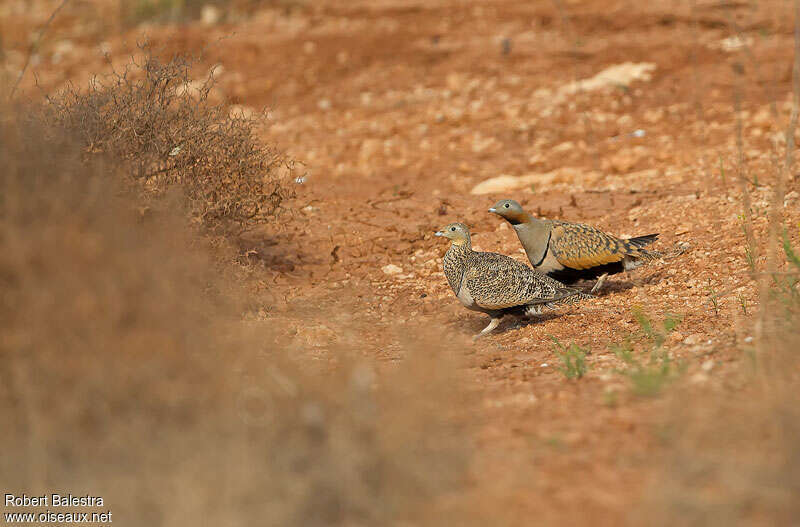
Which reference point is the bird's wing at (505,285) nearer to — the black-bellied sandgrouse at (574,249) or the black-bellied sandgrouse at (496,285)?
the black-bellied sandgrouse at (496,285)

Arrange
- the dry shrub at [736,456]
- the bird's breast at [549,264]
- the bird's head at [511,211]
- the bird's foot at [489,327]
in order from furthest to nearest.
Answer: the bird's head at [511,211]
the bird's breast at [549,264]
the bird's foot at [489,327]
the dry shrub at [736,456]

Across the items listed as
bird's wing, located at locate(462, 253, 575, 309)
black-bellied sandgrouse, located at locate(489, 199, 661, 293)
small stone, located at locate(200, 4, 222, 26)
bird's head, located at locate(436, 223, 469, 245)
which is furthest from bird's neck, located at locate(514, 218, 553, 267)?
small stone, located at locate(200, 4, 222, 26)

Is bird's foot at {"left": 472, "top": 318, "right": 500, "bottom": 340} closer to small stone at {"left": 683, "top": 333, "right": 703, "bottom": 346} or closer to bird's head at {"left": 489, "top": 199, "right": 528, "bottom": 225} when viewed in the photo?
bird's head at {"left": 489, "top": 199, "right": 528, "bottom": 225}

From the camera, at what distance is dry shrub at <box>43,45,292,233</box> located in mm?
5254

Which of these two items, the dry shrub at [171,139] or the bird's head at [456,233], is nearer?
the dry shrub at [171,139]

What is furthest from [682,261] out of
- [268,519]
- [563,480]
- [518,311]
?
[268,519]

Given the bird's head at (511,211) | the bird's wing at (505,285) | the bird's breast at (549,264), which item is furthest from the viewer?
the bird's head at (511,211)

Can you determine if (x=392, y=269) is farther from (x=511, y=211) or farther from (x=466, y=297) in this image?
(x=466, y=297)

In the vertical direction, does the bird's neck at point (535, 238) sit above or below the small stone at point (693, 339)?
above

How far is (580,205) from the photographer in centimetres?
745

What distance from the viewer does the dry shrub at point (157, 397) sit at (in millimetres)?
2713

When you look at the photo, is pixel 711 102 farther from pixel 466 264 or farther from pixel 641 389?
pixel 641 389

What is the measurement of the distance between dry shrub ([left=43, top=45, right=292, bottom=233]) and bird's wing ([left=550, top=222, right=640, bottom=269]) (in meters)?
2.00

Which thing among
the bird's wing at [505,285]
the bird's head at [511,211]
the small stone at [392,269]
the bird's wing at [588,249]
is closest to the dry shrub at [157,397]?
the bird's wing at [505,285]
